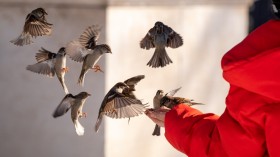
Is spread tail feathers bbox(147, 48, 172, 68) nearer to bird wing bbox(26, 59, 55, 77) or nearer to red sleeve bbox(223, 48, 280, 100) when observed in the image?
bird wing bbox(26, 59, 55, 77)

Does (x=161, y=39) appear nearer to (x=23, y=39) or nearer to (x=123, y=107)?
(x=123, y=107)

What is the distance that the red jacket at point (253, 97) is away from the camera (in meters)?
1.04

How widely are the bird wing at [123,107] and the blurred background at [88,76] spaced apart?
0.44 m

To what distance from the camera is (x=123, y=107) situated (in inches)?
57.7

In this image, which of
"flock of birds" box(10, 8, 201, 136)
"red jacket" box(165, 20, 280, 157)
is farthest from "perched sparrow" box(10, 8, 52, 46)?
"red jacket" box(165, 20, 280, 157)

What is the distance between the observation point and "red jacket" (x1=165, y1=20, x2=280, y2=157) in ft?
3.42

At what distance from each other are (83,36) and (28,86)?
0.44 meters

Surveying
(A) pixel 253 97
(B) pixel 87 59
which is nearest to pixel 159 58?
(B) pixel 87 59

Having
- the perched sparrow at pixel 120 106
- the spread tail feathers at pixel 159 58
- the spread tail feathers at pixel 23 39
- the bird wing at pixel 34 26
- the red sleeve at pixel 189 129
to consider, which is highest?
the bird wing at pixel 34 26

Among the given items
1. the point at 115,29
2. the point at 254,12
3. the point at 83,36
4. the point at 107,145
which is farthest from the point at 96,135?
the point at 254,12

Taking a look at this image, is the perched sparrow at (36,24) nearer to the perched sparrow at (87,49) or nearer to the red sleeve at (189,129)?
the perched sparrow at (87,49)

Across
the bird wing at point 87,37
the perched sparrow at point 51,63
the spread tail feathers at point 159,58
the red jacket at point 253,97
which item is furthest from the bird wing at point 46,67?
the red jacket at point 253,97

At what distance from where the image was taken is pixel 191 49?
7.66ft

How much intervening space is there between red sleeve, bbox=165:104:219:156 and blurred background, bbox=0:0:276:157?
55 cm
